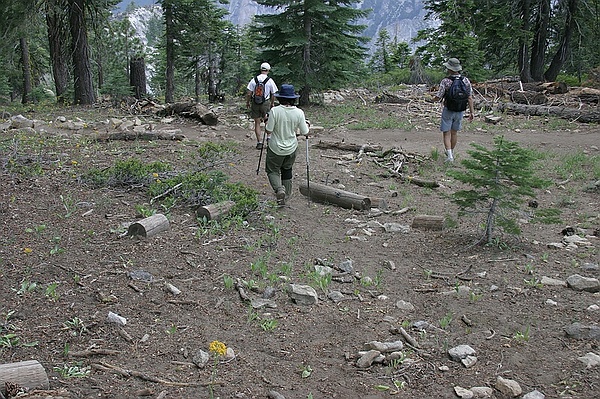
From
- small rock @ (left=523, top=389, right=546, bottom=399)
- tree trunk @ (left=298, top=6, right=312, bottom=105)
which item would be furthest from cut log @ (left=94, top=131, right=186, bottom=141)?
small rock @ (left=523, top=389, right=546, bottom=399)

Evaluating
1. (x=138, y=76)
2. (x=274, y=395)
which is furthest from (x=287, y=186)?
(x=138, y=76)

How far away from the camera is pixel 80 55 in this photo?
18406 mm

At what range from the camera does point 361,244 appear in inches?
271

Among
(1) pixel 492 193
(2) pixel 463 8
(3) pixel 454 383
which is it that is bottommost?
(3) pixel 454 383

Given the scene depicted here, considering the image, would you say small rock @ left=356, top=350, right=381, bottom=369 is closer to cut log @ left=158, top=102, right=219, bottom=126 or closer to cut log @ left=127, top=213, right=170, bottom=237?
cut log @ left=127, top=213, right=170, bottom=237

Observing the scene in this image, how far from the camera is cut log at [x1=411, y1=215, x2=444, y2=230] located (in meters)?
7.38

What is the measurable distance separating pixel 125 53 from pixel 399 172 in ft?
179

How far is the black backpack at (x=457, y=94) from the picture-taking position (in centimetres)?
1044

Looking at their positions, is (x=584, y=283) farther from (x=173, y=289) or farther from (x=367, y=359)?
(x=173, y=289)

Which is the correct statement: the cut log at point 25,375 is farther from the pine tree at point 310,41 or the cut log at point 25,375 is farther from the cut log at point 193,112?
the pine tree at point 310,41

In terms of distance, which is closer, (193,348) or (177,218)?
(193,348)

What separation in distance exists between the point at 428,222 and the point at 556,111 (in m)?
12.6

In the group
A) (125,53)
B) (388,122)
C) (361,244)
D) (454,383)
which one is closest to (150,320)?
(454,383)

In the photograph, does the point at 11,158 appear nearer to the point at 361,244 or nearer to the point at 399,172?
the point at 361,244
